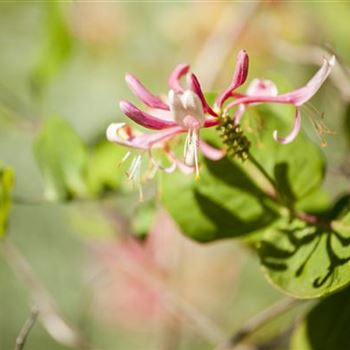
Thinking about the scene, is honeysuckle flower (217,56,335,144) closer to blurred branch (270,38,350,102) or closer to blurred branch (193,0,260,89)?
blurred branch (270,38,350,102)

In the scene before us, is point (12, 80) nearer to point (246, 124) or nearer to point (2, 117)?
point (2, 117)

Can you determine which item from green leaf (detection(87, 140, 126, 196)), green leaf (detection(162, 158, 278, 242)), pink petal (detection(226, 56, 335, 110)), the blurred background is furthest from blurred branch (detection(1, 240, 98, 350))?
pink petal (detection(226, 56, 335, 110))

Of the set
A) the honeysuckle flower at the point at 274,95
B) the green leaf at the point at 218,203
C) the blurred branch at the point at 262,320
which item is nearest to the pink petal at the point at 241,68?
the honeysuckle flower at the point at 274,95

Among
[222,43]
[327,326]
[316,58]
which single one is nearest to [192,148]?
[327,326]

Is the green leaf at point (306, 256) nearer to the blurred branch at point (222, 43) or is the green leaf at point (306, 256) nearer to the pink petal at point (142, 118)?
the pink petal at point (142, 118)

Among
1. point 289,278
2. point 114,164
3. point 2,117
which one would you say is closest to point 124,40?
point 2,117

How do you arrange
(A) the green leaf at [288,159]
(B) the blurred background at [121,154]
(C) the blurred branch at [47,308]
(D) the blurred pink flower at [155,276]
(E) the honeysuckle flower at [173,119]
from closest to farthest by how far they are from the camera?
(E) the honeysuckle flower at [173,119] → (A) the green leaf at [288,159] → (C) the blurred branch at [47,308] → (B) the blurred background at [121,154] → (D) the blurred pink flower at [155,276]
